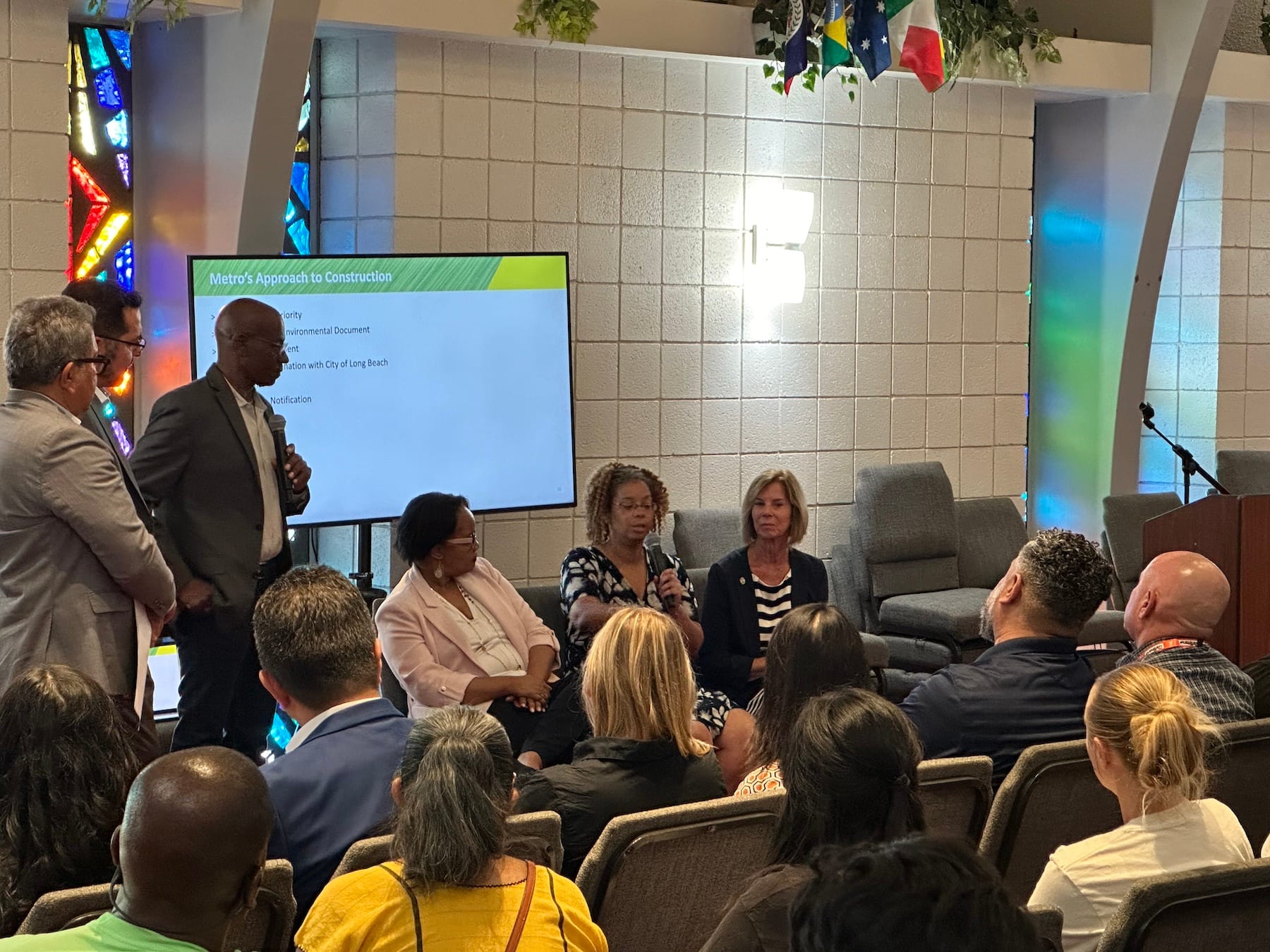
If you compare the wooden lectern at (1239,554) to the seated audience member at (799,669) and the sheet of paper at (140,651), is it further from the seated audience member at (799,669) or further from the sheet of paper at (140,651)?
the sheet of paper at (140,651)

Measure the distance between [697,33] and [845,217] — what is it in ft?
3.74

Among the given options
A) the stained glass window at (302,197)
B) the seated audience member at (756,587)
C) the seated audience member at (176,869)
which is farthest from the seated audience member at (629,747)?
the stained glass window at (302,197)

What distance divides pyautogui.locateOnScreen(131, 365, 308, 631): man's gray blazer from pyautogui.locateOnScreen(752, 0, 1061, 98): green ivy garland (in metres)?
2.86

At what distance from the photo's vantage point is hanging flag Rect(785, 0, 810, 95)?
605 cm

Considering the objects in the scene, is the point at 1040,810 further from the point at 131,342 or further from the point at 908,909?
the point at 131,342

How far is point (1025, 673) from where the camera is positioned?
3.29 metres

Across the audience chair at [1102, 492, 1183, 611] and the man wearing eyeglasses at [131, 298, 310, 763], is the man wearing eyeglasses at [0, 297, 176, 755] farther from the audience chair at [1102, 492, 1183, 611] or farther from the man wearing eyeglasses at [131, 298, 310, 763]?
the audience chair at [1102, 492, 1183, 611]

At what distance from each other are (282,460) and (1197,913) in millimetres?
2919

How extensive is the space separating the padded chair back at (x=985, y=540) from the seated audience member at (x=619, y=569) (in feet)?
6.82

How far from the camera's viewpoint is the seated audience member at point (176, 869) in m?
1.60

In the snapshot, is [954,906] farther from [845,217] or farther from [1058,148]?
[1058,148]

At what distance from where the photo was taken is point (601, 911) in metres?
2.43

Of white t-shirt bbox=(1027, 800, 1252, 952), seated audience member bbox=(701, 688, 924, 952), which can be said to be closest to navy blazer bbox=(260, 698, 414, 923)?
seated audience member bbox=(701, 688, 924, 952)

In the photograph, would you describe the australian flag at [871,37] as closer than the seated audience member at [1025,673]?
No
